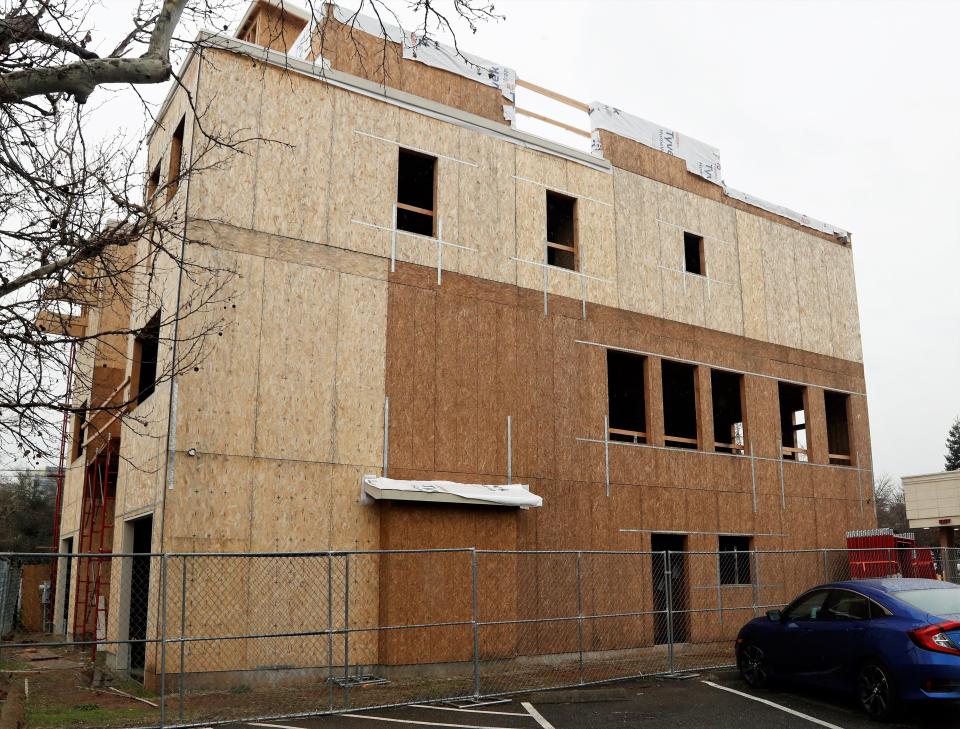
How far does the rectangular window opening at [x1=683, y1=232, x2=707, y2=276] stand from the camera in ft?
66.7

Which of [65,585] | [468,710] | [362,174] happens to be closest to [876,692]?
[468,710]

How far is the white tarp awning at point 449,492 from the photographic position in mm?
13844

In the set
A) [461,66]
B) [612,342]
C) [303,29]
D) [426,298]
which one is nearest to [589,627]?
[612,342]

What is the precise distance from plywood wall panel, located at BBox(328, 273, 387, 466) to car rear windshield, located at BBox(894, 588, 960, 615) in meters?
8.16

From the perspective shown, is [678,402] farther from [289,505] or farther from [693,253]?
[289,505]

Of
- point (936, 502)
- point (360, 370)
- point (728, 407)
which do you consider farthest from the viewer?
point (936, 502)

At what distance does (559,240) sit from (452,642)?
29.9 ft

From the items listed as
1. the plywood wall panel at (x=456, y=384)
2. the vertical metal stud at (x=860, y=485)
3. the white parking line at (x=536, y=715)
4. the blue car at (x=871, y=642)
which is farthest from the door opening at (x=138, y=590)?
the vertical metal stud at (x=860, y=485)

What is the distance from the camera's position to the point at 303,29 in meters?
17.0

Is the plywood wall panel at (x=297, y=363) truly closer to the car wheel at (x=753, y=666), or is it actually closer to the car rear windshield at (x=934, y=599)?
the car wheel at (x=753, y=666)

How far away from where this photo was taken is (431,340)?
50.8ft

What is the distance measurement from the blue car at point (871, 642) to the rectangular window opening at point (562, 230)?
8939mm

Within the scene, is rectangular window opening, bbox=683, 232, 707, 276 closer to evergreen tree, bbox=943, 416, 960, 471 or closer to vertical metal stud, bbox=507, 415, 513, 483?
vertical metal stud, bbox=507, 415, 513, 483

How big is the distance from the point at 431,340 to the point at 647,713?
750cm
